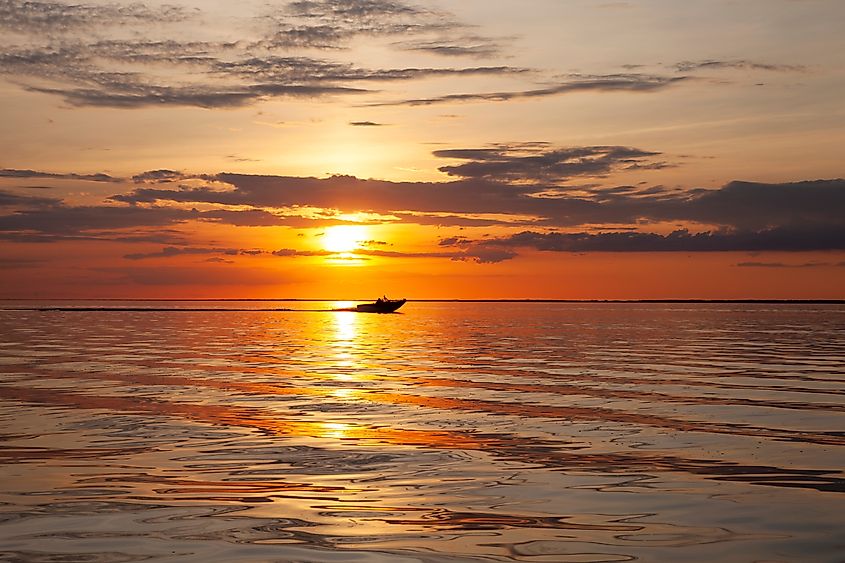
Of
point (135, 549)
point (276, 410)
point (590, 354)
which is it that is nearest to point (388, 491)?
point (135, 549)

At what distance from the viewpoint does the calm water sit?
12.5 meters

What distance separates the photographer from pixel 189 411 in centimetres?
2748

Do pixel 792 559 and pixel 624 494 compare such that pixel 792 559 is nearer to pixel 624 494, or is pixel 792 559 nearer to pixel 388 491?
pixel 624 494

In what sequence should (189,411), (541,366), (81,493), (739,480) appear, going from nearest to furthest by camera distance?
(81,493)
(739,480)
(189,411)
(541,366)

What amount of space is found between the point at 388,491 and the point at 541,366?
1181 inches

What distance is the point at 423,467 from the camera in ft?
59.6

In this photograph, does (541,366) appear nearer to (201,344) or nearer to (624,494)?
(624,494)

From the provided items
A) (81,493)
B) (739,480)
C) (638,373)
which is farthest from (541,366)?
(81,493)

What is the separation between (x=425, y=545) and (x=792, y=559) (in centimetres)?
483

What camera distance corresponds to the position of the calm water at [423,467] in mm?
12508

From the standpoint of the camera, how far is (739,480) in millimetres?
16875

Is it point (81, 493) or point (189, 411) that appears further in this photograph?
point (189, 411)

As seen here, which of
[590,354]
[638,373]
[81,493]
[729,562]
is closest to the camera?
[729,562]

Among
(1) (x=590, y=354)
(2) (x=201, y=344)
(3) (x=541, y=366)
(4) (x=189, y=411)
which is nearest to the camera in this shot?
(4) (x=189, y=411)
